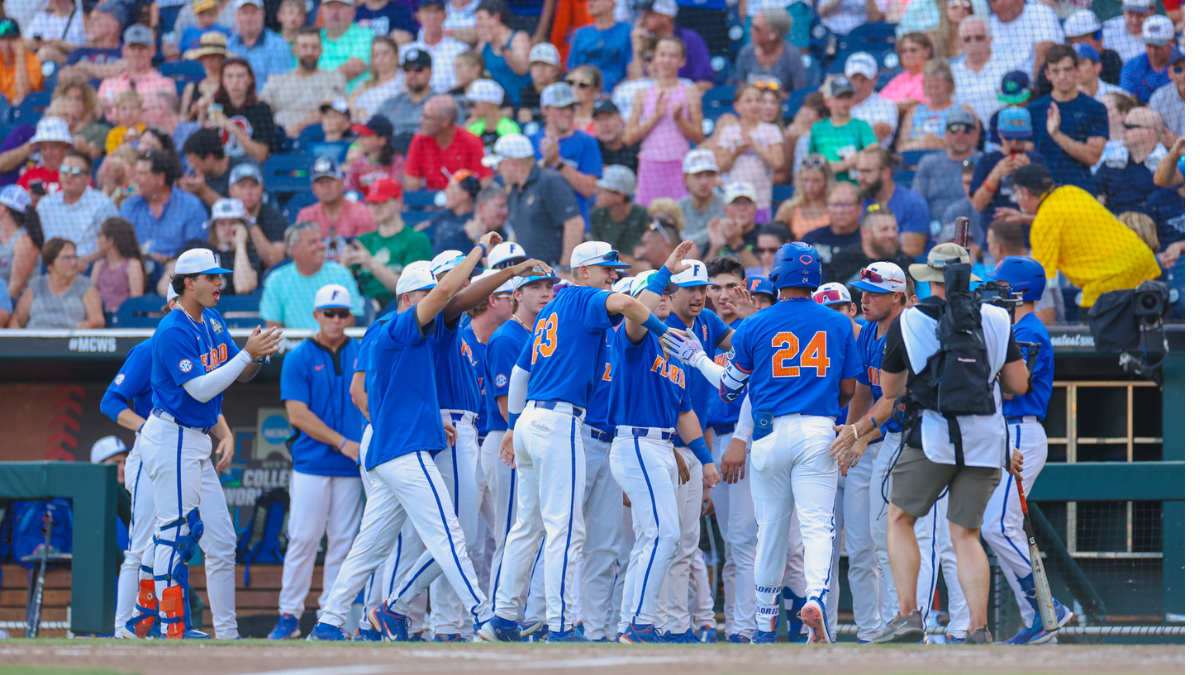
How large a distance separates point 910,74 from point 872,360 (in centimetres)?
463

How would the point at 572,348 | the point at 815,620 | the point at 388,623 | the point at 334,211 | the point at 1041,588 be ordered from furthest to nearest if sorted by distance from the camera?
1. the point at 334,211
2. the point at 1041,588
3. the point at 388,623
4. the point at 572,348
5. the point at 815,620

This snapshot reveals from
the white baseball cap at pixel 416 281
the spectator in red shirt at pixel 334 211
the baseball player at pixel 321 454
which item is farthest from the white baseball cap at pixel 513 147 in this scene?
the white baseball cap at pixel 416 281

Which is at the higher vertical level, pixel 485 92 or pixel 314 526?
pixel 485 92

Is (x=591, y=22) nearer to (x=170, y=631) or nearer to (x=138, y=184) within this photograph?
(x=138, y=184)

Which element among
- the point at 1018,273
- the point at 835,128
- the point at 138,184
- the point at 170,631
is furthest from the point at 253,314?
the point at 1018,273

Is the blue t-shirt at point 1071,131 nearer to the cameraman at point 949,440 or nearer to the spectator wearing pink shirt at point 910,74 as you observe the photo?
the spectator wearing pink shirt at point 910,74

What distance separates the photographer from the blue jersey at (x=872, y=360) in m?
5.80

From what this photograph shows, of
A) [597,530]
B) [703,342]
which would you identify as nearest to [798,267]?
[703,342]

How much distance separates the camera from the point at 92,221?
961cm

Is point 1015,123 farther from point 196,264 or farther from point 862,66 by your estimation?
point 196,264

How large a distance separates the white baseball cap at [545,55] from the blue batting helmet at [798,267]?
17.9 feet

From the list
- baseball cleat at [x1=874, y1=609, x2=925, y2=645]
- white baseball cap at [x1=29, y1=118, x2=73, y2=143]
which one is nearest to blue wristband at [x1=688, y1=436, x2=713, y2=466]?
baseball cleat at [x1=874, y1=609, x2=925, y2=645]

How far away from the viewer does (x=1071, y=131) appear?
28.9 ft

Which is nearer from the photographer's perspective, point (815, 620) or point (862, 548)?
point (815, 620)
